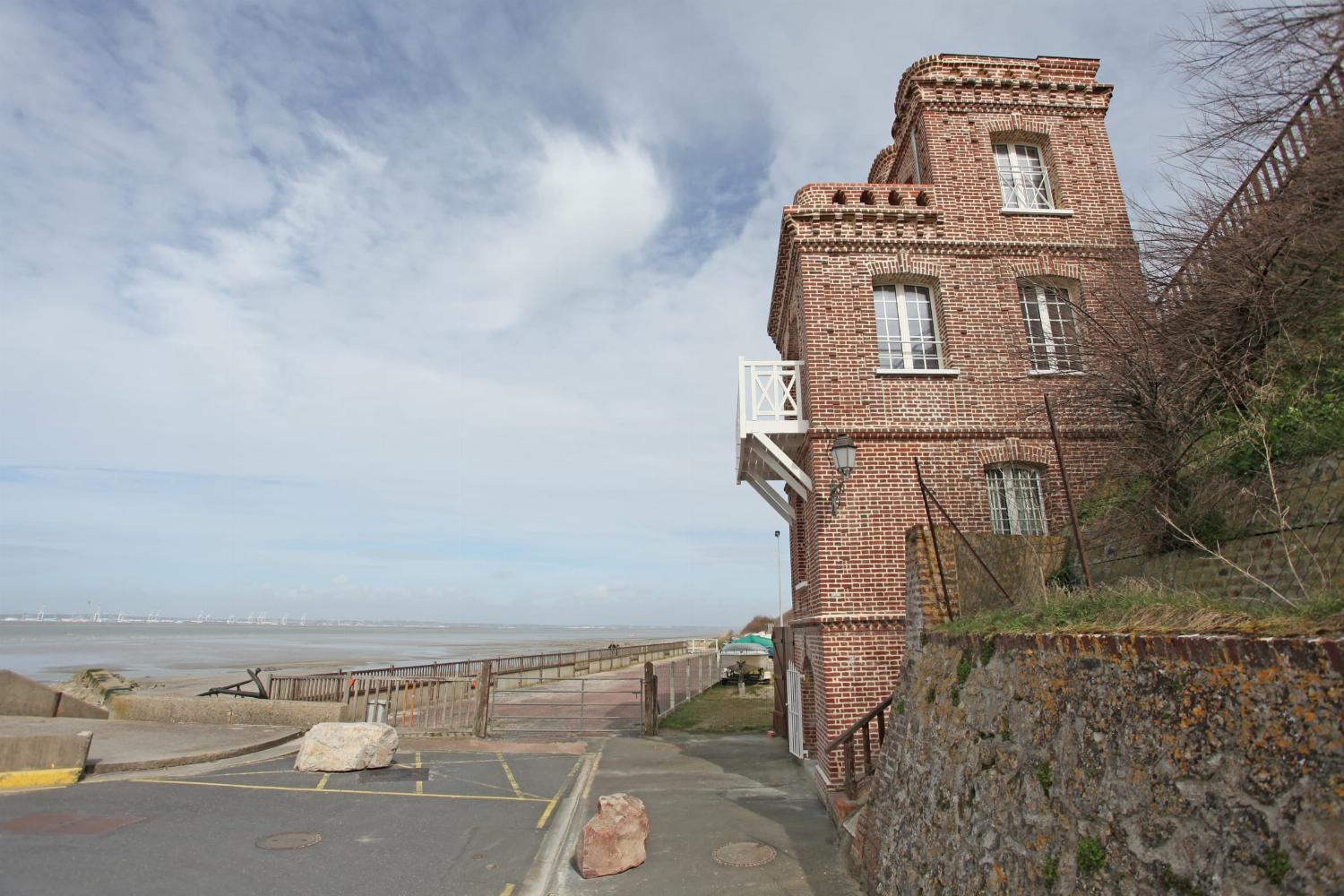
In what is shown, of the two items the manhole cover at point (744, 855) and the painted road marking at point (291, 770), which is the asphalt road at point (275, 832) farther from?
the manhole cover at point (744, 855)

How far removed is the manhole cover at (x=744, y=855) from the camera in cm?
809

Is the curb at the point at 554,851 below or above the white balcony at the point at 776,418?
below

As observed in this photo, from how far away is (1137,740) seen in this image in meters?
3.72

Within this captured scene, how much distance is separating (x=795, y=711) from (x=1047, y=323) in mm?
8997

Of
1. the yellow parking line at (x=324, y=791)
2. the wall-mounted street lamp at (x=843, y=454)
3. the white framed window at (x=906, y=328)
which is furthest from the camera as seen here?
the white framed window at (x=906, y=328)

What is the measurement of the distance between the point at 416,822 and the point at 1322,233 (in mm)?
12493

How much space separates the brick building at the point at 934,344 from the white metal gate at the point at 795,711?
111mm

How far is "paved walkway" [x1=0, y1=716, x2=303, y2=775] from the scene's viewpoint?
11578 millimetres

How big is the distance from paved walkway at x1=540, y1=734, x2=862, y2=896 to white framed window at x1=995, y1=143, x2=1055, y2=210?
11.8m

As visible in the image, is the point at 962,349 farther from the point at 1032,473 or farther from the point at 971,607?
the point at 971,607

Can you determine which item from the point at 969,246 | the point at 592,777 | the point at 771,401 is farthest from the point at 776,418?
the point at 592,777

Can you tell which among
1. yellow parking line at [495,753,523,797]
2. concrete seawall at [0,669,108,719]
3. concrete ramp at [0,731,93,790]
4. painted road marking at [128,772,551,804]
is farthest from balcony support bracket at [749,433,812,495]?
concrete seawall at [0,669,108,719]

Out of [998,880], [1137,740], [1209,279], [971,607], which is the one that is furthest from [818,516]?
[1137,740]

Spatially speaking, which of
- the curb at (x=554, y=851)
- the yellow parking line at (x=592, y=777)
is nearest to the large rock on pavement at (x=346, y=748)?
the curb at (x=554, y=851)
